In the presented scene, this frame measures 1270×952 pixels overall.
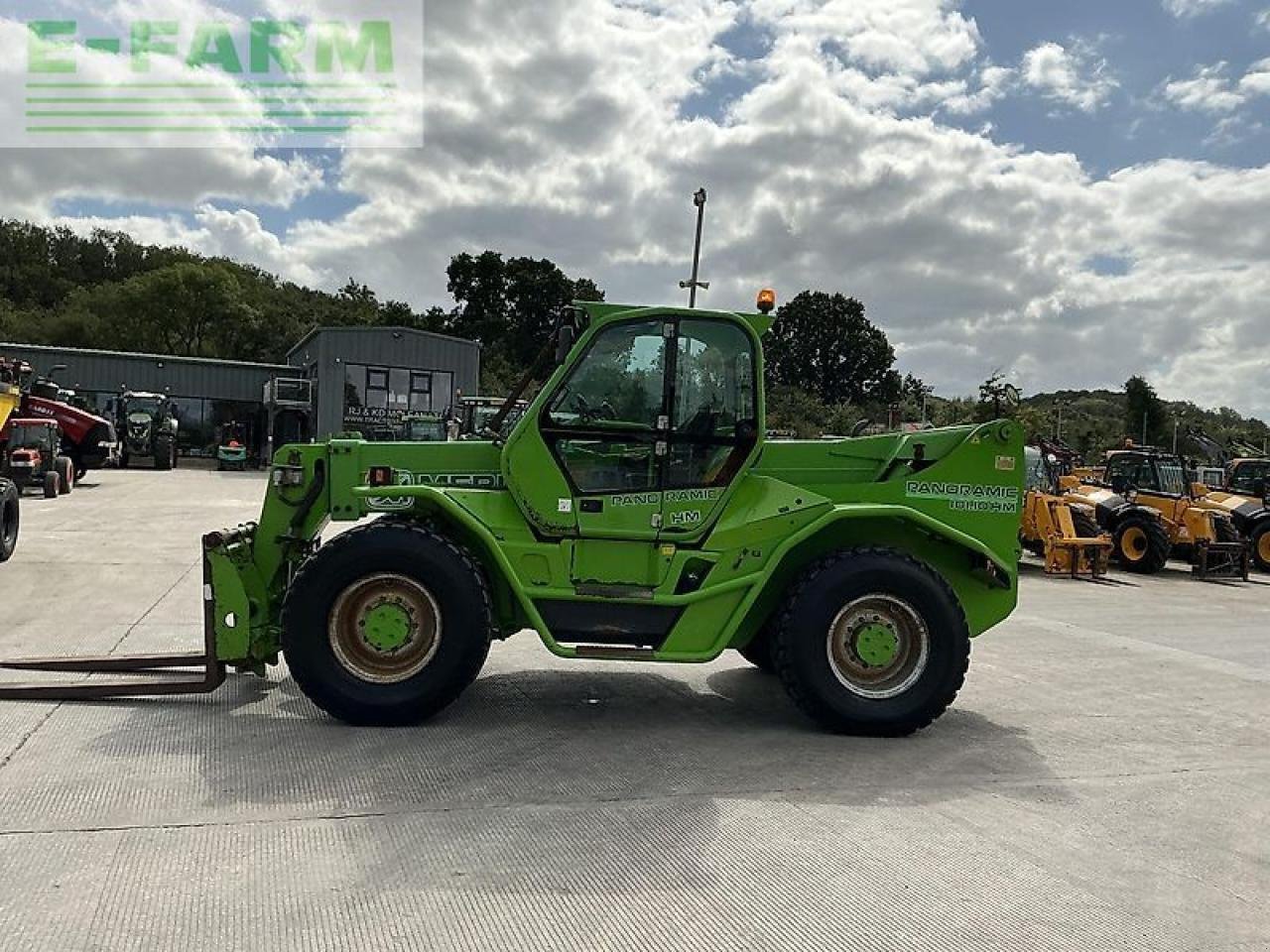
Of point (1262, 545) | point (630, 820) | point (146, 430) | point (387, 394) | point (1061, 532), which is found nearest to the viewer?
point (630, 820)

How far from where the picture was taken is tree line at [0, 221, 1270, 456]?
5391cm

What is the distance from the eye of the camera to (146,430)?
103ft

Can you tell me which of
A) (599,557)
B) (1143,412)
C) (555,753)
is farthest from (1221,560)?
(1143,412)

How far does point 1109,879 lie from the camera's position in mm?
3717

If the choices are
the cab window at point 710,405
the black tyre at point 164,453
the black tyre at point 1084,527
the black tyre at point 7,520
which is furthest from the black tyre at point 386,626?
the black tyre at point 164,453

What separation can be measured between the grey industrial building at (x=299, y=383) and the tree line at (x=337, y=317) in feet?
31.0

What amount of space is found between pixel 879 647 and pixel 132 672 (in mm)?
4372

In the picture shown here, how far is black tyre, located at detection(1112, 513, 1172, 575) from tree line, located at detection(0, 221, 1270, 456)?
101ft

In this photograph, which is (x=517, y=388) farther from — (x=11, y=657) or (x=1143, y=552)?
(x=1143, y=552)

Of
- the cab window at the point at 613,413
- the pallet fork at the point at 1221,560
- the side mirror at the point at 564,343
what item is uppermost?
the side mirror at the point at 564,343

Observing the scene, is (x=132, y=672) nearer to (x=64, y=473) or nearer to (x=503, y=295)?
(x=64, y=473)

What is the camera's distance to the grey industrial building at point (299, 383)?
36.3 metres

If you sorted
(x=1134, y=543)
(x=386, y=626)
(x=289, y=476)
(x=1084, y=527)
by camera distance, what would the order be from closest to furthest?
(x=386, y=626) < (x=289, y=476) < (x=1084, y=527) < (x=1134, y=543)

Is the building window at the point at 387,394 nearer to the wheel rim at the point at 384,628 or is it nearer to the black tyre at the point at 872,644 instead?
the wheel rim at the point at 384,628
